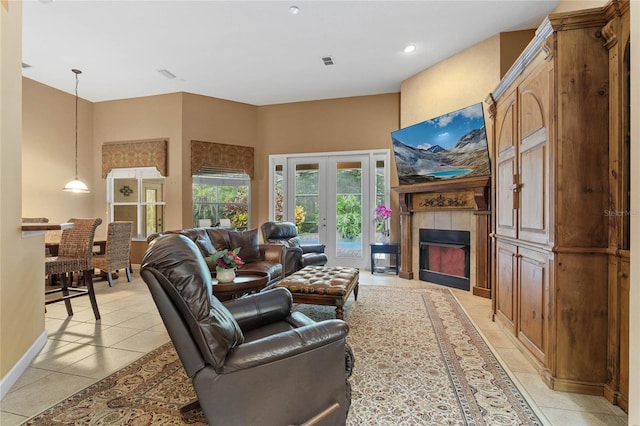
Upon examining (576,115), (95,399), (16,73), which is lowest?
(95,399)

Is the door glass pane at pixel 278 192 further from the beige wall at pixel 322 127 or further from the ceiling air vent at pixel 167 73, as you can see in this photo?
the ceiling air vent at pixel 167 73

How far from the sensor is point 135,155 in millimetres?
6160

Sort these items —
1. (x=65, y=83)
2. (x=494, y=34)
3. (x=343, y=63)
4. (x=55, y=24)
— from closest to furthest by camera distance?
(x=55, y=24) < (x=494, y=34) < (x=343, y=63) < (x=65, y=83)

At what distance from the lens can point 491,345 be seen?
270 centimetres

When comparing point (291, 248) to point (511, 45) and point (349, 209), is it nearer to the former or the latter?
point (349, 209)

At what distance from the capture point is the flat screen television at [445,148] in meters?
4.14

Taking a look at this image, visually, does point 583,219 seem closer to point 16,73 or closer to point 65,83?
point 16,73

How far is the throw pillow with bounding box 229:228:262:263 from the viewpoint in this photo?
171 inches

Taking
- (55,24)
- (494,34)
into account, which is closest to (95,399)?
(55,24)

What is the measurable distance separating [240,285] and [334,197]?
3.74 m

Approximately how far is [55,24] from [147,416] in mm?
4516

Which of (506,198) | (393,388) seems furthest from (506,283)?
(393,388)

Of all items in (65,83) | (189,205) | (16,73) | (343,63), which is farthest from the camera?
(189,205)

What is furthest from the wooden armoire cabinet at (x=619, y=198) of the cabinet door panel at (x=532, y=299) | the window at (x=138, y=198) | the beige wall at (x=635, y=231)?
the window at (x=138, y=198)
